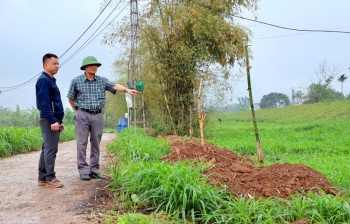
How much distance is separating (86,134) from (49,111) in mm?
668

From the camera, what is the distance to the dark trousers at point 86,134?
483cm

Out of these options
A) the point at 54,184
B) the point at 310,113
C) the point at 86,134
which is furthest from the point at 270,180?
the point at 310,113

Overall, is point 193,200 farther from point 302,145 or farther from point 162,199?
point 302,145

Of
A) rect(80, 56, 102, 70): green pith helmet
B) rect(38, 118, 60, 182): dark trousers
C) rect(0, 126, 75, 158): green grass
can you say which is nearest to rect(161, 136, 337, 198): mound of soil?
rect(38, 118, 60, 182): dark trousers

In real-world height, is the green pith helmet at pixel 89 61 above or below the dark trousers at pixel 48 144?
above

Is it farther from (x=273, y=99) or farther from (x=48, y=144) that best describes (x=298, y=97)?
(x=48, y=144)

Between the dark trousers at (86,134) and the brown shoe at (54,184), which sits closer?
the brown shoe at (54,184)

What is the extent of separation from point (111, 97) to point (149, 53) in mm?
17940

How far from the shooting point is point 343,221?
331cm

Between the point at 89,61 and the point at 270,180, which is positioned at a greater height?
the point at 89,61

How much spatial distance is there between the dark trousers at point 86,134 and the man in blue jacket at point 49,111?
0.28 m

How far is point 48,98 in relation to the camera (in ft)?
→ 14.5

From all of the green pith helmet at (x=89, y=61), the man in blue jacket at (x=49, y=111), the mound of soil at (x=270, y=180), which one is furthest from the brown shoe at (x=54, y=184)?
the mound of soil at (x=270, y=180)

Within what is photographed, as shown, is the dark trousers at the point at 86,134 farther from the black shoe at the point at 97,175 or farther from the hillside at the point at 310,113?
the hillside at the point at 310,113
